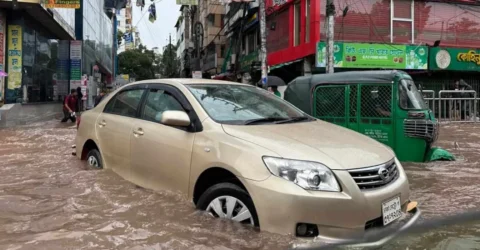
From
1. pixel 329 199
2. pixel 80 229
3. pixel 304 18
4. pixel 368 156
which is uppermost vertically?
pixel 304 18

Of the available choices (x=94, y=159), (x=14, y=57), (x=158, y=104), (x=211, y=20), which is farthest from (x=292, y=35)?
(x=211, y=20)

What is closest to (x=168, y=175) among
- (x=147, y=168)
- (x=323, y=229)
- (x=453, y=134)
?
(x=147, y=168)

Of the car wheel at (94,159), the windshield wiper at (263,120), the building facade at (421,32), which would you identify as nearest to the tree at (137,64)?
the building facade at (421,32)

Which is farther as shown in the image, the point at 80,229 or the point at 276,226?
the point at 80,229

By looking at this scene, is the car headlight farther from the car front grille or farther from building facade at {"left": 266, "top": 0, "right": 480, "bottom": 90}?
building facade at {"left": 266, "top": 0, "right": 480, "bottom": 90}

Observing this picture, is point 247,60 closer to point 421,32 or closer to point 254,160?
point 421,32

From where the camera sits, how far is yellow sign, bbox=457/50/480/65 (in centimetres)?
1850

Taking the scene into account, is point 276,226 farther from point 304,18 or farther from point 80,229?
point 304,18

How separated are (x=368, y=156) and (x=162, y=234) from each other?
1756mm

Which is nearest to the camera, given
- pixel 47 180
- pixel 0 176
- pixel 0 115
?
pixel 47 180

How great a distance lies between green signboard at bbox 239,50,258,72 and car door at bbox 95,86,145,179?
1864 centimetres

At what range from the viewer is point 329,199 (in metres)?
3.11

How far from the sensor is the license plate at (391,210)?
331cm

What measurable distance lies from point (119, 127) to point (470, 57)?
17.7m
